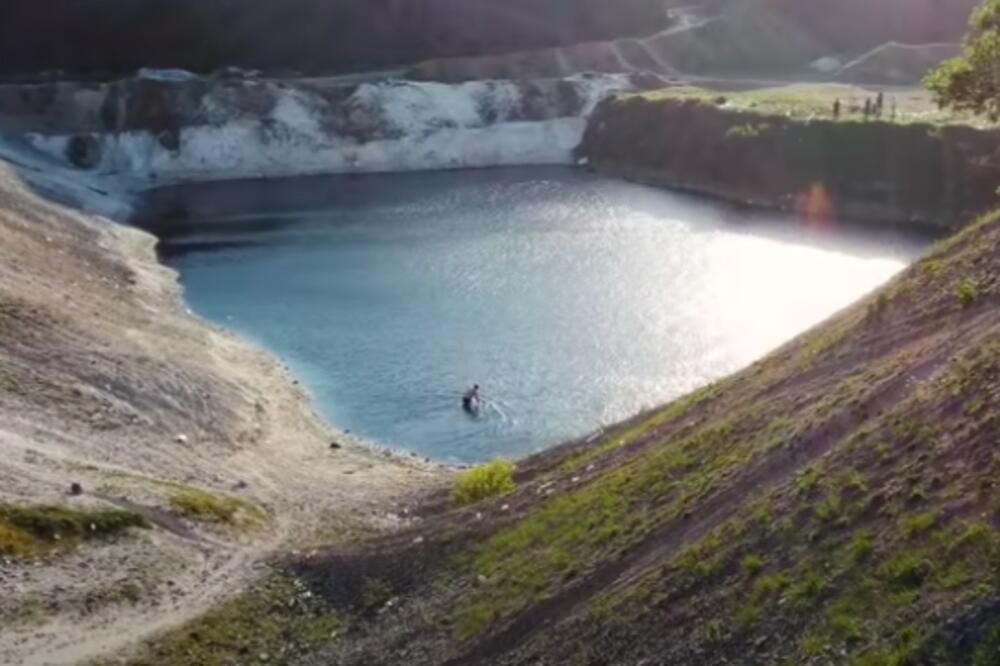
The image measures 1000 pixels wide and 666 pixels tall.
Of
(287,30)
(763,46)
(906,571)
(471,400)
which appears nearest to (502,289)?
(471,400)

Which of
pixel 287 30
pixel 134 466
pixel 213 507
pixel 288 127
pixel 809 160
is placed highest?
pixel 287 30

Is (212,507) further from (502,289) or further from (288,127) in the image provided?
(288,127)

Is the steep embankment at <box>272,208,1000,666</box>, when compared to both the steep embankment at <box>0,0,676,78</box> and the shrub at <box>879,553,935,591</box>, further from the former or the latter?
the steep embankment at <box>0,0,676,78</box>

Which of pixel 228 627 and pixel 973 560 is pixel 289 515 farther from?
pixel 973 560

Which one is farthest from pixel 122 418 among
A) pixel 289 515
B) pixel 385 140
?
pixel 385 140

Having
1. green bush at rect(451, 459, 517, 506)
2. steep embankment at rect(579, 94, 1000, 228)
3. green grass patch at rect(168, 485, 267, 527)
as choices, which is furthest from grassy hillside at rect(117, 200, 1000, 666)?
steep embankment at rect(579, 94, 1000, 228)
